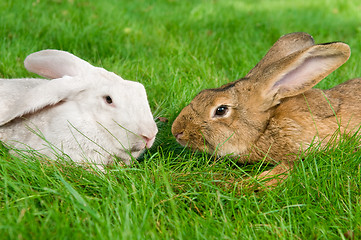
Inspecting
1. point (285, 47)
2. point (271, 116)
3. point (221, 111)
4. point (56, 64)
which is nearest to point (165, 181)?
point (221, 111)

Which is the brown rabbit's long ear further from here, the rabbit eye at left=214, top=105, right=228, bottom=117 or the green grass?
the green grass

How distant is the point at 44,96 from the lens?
283 centimetres

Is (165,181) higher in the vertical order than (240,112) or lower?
lower

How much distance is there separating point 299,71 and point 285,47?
25.1 inches

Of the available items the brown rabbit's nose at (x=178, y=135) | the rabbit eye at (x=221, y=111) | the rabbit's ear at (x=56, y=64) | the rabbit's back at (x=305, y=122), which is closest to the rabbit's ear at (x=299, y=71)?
the rabbit's back at (x=305, y=122)

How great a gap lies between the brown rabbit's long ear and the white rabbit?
1220 millimetres

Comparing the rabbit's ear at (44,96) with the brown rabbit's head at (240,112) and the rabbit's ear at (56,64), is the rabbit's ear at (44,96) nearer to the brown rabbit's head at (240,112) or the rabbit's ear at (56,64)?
the rabbit's ear at (56,64)

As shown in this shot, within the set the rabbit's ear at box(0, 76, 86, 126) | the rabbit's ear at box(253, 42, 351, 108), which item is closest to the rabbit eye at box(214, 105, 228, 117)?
the rabbit's ear at box(253, 42, 351, 108)

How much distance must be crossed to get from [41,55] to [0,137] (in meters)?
0.68

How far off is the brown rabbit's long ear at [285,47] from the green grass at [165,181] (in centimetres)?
78

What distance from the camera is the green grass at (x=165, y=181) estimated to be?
2.19m

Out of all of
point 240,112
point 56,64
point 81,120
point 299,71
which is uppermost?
point 299,71

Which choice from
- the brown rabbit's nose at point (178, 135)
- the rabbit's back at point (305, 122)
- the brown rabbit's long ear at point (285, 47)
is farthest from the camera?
the brown rabbit's long ear at point (285, 47)

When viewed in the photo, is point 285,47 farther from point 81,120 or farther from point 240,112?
point 81,120
